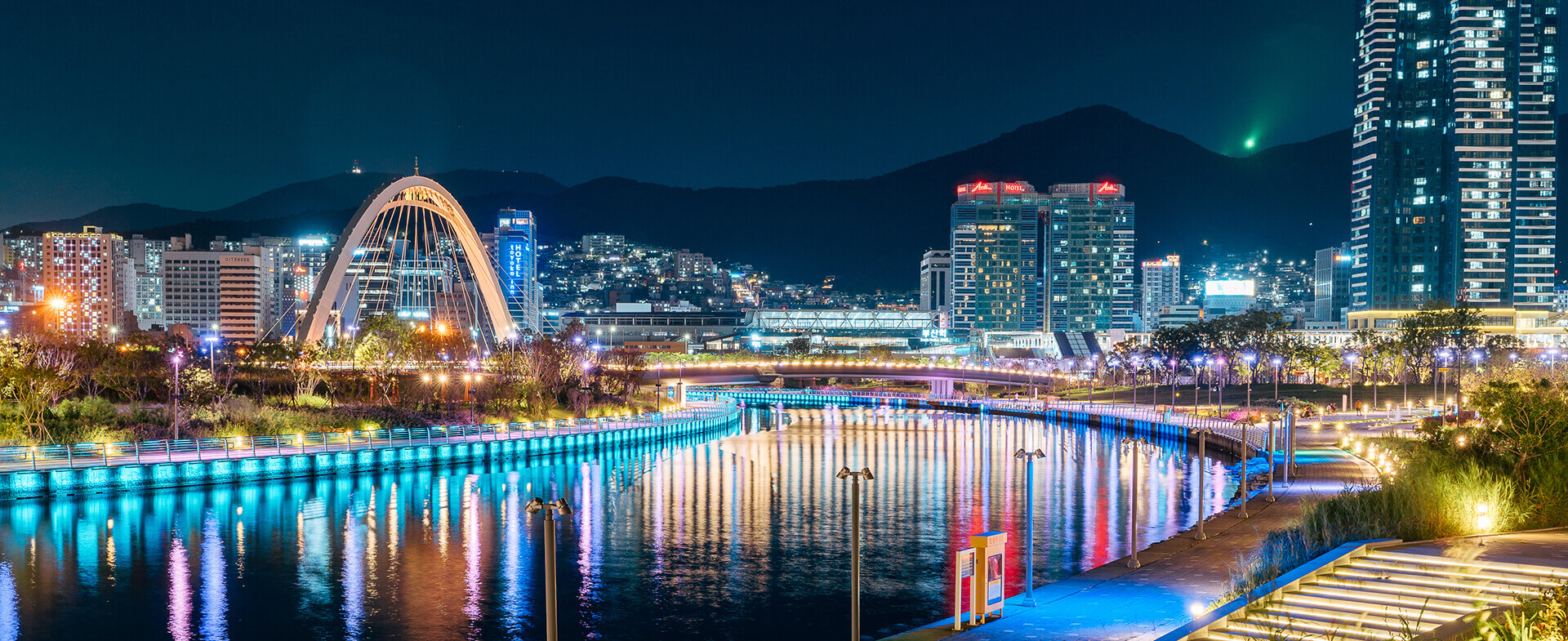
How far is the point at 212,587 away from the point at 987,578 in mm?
20406

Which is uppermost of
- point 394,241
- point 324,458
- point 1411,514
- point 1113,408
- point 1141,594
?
point 394,241

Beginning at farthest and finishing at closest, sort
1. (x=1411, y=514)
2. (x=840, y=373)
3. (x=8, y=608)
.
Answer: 1. (x=840, y=373)
2. (x=8, y=608)
3. (x=1411, y=514)

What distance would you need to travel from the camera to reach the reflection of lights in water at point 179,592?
90.5 ft

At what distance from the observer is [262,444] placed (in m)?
59.0

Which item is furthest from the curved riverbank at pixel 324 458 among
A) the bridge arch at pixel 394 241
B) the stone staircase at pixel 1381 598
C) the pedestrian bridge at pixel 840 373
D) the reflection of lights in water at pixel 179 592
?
the pedestrian bridge at pixel 840 373

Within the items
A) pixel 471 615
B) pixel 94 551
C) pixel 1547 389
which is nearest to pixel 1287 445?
pixel 1547 389

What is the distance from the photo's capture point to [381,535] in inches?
1613

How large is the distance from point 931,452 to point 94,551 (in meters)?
46.2

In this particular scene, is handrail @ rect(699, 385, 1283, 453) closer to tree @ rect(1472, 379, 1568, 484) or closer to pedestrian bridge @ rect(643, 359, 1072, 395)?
pedestrian bridge @ rect(643, 359, 1072, 395)

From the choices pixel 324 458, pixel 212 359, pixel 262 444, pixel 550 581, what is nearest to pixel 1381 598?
pixel 550 581

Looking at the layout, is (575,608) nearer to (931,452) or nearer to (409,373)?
(931,452)

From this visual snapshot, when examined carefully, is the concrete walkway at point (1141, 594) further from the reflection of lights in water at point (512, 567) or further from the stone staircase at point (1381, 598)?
the reflection of lights in water at point (512, 567)

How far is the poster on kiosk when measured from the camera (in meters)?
23.5

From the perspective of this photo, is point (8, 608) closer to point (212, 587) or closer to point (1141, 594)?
point (212, 587)
